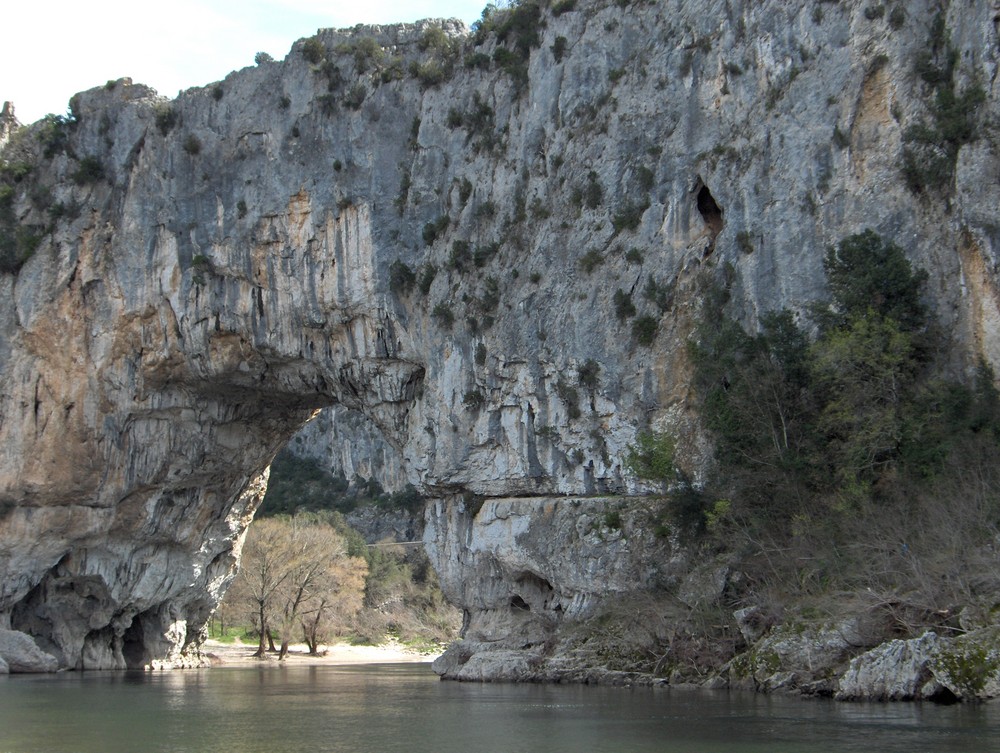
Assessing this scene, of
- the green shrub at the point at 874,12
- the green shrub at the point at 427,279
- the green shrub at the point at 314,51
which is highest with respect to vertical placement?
the green shrub at the point at 314,51

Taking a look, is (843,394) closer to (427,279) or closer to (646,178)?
(646,178)

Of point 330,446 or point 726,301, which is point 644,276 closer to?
point 726,301

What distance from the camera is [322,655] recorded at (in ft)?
187

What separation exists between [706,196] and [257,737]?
2154 centimetres

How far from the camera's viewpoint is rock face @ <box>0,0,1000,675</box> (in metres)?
30.9

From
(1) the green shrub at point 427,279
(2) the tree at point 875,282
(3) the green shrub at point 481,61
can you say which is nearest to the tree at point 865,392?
(2) the tree at point 875,282

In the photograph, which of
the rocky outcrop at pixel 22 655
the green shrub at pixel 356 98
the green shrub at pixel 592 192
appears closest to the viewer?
the green shrub at pixel 592 192

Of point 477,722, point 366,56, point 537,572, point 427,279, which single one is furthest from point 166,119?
point 477,722

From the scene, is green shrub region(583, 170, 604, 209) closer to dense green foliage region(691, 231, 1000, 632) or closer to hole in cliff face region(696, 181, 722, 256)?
hole in cliff face region(696, 181, 722, 256)

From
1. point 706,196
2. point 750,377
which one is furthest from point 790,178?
point 750,377

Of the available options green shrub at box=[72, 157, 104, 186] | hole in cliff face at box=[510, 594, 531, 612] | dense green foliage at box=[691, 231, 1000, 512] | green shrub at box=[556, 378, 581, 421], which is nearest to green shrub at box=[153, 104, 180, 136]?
green shrub at box=[72, 157, 104, 186]

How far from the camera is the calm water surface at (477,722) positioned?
631 inches

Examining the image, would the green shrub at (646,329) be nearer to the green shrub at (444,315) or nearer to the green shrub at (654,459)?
the green shrub at (654,459)

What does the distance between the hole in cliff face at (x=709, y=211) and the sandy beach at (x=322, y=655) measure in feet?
95.3
